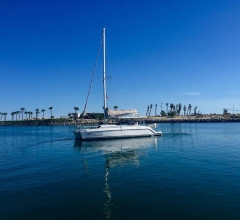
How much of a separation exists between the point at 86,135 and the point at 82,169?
1917 centimetres

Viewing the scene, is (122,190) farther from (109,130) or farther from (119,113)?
(119,113)

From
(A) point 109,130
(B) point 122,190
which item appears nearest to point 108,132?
(A) point 109,130

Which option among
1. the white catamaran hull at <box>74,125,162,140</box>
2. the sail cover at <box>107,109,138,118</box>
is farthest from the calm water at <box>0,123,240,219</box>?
the sail cover at <box>107,109,138,118</box>

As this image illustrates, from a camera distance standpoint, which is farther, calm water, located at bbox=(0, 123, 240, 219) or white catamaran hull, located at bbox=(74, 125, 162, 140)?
white catamaran hull, located at bbox=(74, 125, 162, 140)

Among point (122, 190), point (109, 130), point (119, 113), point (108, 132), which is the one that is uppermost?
point (119, 113)

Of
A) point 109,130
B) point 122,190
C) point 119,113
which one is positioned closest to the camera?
point 122,190

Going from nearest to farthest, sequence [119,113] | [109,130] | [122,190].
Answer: [122,190]
[109,130]
[119,113]

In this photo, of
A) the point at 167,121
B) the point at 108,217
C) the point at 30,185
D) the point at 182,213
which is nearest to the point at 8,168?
the point at 30,185

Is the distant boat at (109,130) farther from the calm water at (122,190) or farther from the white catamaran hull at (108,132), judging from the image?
the calm water at (122,190)

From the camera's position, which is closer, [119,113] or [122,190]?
[122,190]

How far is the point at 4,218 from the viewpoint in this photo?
890 cm

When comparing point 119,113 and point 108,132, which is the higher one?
point 119,113

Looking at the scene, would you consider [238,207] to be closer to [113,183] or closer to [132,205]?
[132,205]

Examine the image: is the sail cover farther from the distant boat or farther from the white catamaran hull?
the white catamaran hull
